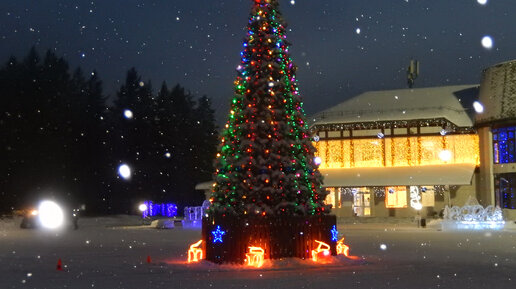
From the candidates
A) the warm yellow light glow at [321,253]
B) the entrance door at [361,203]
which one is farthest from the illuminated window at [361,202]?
the warm yellow light glow at [321,253]

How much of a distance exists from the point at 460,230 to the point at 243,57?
73.3 feet

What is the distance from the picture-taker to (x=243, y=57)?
19.3 metres

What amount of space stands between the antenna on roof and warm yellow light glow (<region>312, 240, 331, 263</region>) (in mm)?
44094

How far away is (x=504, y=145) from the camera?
47188 mm

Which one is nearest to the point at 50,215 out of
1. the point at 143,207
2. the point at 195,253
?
the point at 143,207

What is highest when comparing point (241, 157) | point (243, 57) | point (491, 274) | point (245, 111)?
point (243, 57)

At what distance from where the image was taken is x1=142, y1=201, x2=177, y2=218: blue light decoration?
225ft

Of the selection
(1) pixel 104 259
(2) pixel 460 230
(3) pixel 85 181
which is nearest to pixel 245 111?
(1) pixel 104 259

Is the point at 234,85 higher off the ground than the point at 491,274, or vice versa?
the point at 234,85

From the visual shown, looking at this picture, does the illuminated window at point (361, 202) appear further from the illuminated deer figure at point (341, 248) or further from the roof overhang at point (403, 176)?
the illuminated deer figure at point (341, 248)

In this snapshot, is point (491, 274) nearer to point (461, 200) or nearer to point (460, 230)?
point (460, 230)

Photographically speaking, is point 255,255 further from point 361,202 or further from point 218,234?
point 361,202

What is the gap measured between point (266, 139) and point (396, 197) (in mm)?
34354

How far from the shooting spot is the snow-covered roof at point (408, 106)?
51.5m
